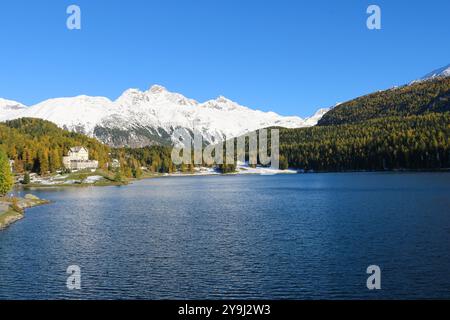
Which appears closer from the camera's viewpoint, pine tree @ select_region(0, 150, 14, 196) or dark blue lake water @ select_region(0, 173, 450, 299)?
dark blue lake water @ select_region(0, 173, 450, 299)

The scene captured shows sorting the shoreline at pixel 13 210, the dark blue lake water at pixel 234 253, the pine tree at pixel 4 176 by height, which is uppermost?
the pine tree at pixel 4 176

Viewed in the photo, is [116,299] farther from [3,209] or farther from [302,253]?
[3,209]

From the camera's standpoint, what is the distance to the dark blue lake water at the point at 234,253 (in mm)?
45031

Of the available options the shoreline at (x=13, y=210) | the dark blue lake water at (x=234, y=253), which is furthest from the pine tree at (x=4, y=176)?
the dark blue lake water at (x=234, y=253)

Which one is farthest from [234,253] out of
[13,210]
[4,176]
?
[4,176]

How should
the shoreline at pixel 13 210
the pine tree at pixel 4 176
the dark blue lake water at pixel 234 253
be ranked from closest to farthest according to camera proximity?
the dark blue lake water at pixel 234 253, the shoreline at pixel 13 210, the pine tree at pixel 4 176

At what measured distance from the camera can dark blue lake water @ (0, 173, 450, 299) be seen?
45.0 metres

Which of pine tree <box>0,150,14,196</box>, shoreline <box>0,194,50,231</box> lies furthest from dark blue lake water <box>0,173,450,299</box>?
pine tree <box>0,150,14,196</box>

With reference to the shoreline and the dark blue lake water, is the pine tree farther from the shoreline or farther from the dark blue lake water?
the dark blue lake water

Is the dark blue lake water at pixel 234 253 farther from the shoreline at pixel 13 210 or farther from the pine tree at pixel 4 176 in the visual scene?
the pine tree at pixel 4 176

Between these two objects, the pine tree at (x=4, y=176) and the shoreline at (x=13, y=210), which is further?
the pine tree at (x=4, y=176)

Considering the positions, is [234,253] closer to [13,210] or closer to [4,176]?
[13,210]

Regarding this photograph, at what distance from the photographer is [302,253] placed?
58.5 m
